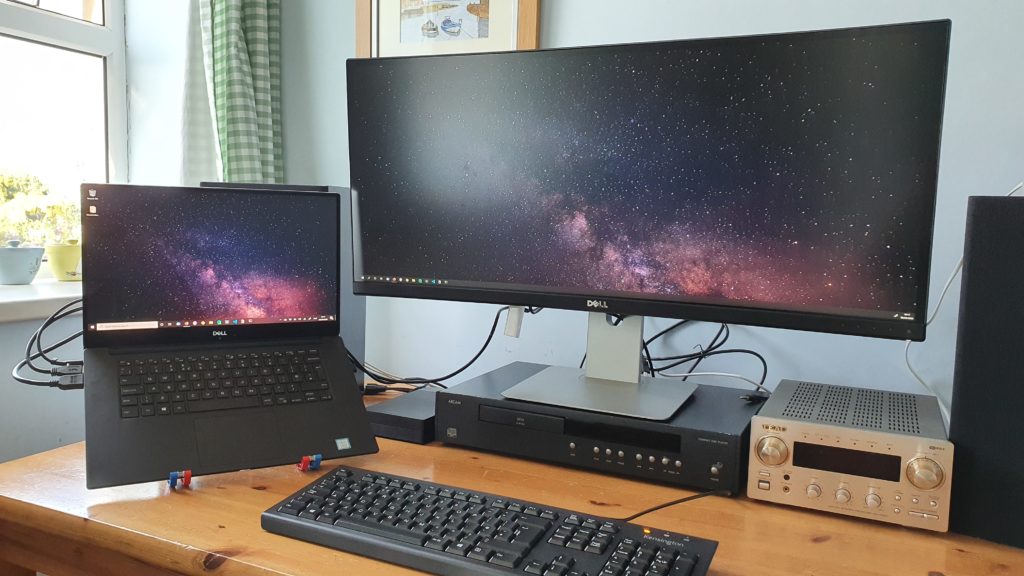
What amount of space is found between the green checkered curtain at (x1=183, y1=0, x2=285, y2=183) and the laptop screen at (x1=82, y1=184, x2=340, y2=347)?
23.3 inches

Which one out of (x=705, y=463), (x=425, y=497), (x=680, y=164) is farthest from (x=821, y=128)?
(x=425, y=497)

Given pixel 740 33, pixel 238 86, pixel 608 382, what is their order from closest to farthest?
1. pixel 608 382
2. pixel 740 33
3. pixel 238 86

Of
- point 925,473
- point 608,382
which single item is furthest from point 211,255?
point 925,473

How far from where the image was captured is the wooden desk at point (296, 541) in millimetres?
721

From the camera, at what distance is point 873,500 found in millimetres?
813

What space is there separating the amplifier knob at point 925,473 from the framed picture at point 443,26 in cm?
91

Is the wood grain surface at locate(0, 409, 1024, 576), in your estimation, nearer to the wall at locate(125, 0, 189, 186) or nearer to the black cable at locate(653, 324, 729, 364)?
the black cable at locate(653, 324, 729, 364)

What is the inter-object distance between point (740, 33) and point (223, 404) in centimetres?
94

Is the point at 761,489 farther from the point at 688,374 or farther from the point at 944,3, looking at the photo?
the point at 944,3

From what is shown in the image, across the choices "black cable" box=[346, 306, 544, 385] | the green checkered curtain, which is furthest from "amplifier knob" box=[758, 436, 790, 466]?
the green checkered curtain

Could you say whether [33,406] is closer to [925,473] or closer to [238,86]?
[238,86]

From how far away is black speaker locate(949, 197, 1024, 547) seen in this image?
2.49 ft

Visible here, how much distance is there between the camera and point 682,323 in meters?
1.29

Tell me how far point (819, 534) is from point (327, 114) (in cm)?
124
